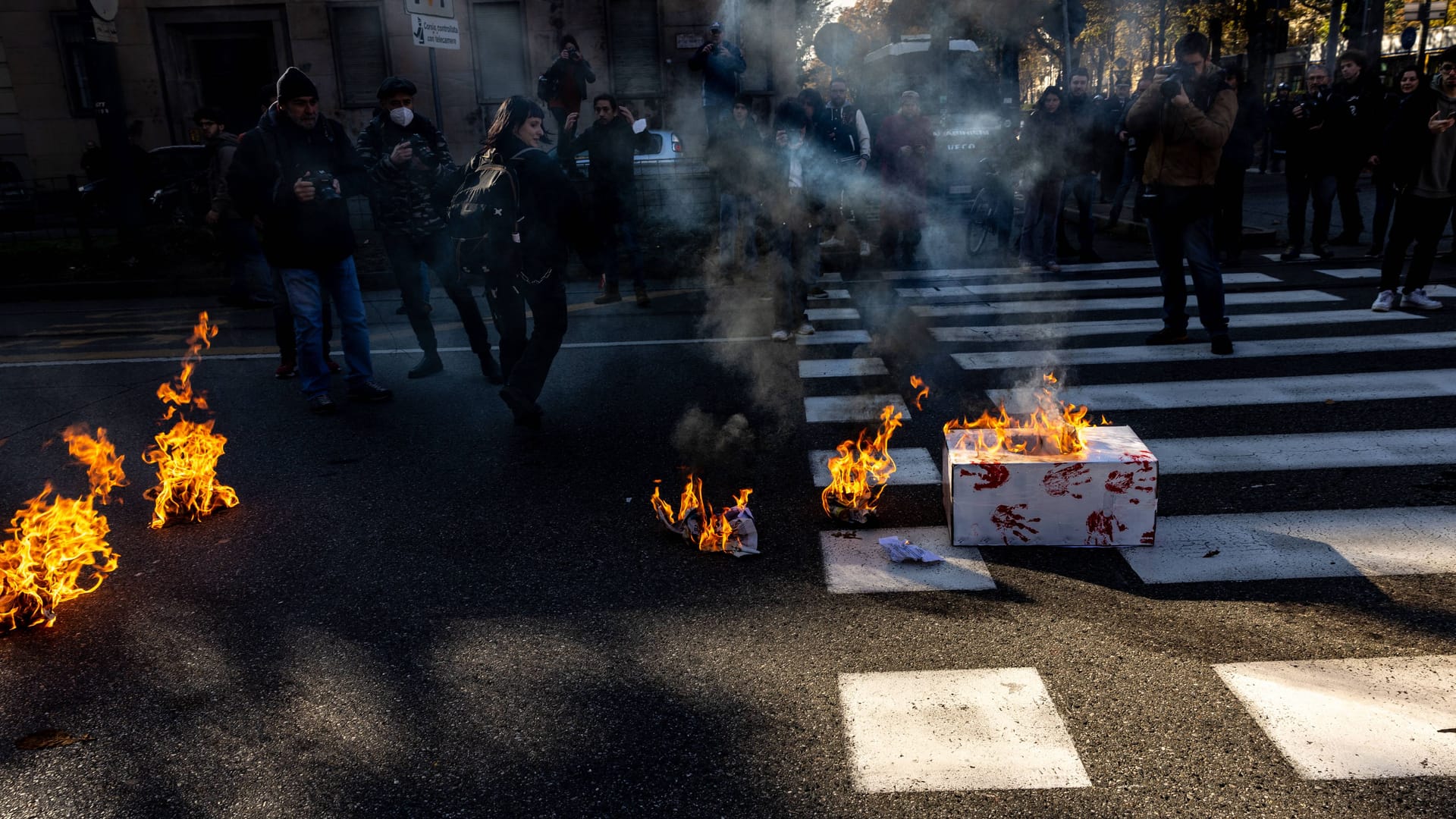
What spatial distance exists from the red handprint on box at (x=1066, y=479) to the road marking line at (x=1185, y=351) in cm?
303

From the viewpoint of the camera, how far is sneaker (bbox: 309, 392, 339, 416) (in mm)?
6496

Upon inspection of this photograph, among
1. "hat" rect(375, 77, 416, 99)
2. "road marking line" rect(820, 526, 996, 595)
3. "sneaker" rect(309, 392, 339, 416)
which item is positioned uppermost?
"hat" rect(375, 77, 416, 99)

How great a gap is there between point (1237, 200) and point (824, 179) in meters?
4.14

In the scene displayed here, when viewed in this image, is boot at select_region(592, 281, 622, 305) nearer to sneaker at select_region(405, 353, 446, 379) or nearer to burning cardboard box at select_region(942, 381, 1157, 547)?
sneaker at select_region(405, 353, 446, 379)

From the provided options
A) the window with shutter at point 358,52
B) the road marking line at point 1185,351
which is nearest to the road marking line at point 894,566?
the road marking line at point 1185,351

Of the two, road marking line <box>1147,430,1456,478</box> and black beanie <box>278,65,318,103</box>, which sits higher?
black beanie <box>278,65,318,103</box>

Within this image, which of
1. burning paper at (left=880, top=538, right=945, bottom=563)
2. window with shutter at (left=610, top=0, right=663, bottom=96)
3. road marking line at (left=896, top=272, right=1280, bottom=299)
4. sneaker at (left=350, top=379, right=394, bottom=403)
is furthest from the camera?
window with shutter at (left=610, top=0, right=663, bottom=96)

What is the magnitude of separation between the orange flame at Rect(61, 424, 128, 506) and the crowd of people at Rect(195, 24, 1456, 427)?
120 centimetres

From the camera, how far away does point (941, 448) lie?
17.6 ft

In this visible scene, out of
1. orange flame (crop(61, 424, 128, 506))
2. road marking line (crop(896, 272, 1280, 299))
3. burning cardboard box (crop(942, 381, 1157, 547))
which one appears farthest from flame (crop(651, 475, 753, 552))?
road marking line (crop(896, 272, 1280, 299))

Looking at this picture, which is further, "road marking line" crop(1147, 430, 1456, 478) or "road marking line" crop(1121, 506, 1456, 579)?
"road marking line" crop(1147, 430, 1456, 478)

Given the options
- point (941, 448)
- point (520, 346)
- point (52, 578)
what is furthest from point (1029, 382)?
point (52, 578)

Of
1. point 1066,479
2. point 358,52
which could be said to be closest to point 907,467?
point 1066,479

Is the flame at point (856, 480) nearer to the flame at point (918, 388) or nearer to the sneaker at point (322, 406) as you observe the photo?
the flame at point (918, 388)
